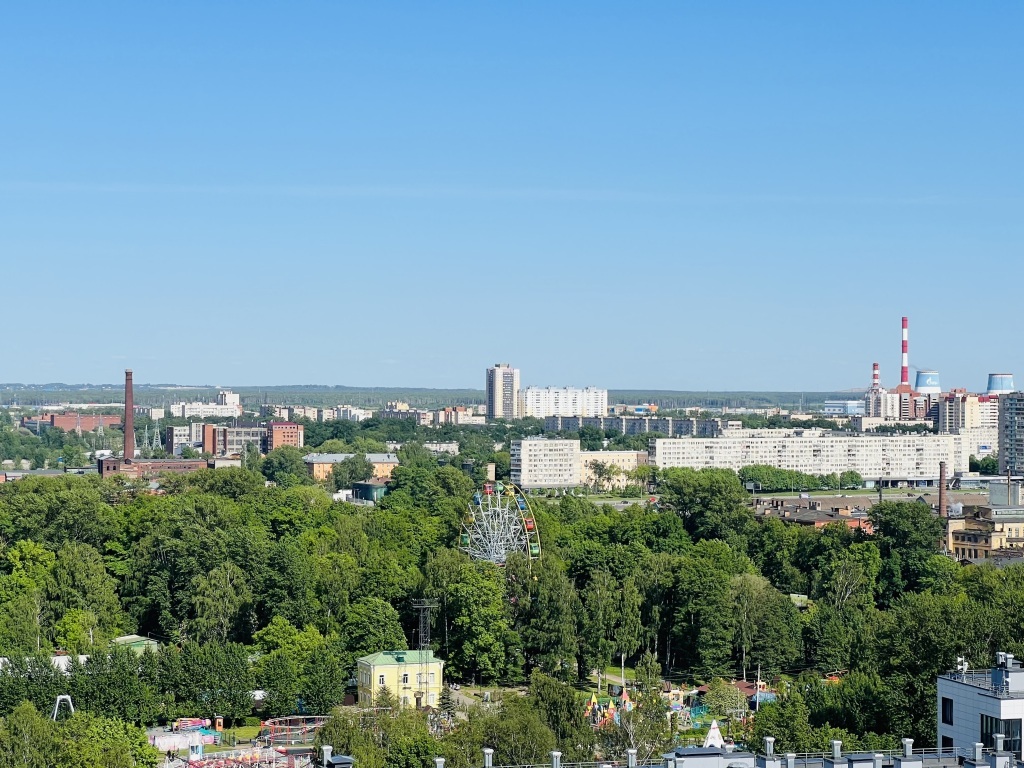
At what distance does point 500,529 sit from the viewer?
61719mm

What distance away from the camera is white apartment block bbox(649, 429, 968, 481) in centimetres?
15338

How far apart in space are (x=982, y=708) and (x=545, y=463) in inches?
4685

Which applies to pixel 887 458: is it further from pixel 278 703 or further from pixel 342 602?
pixel 278 703

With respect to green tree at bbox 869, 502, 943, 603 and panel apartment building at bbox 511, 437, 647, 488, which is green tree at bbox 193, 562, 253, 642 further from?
panel apartment building at bbox 511, 437, 647, 488

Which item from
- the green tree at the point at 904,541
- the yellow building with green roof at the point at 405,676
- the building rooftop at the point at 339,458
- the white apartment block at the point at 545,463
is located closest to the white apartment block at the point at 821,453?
the white apartment block at the point at 545,463

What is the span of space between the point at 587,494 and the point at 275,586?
80974 mm

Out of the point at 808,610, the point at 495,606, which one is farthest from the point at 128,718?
the point at 808,610

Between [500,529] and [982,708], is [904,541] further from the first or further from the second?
[982,708]

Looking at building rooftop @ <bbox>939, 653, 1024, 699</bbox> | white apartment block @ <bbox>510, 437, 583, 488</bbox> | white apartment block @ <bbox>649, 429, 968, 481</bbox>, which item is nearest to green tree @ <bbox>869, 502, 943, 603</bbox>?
building rooftop @ <bbox>939, 653, 1024, 699</bbox>

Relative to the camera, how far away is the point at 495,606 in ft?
169

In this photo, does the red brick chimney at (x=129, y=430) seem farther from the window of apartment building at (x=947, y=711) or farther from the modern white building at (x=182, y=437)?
the window of apartment building at (x=947, y=711)

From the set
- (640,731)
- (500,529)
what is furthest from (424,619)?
(640,731)

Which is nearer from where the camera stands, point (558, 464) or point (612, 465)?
point (612, 465)

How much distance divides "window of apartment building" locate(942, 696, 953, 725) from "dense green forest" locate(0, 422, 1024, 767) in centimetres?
406
